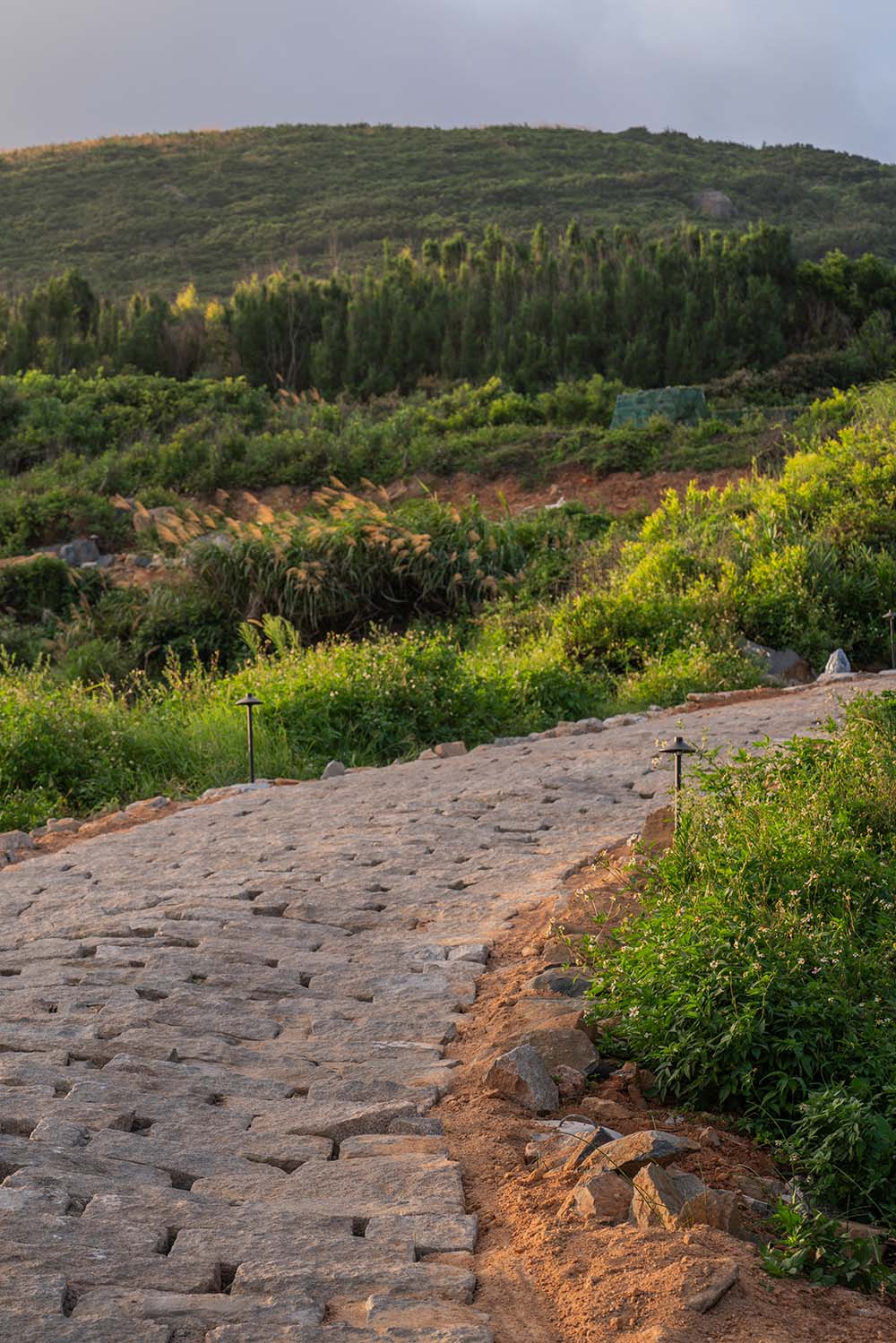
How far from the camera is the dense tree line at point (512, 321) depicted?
74.4 feet

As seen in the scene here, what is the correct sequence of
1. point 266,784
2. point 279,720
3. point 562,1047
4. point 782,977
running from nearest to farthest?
point 782,977 < point 562,1047 < point 266,784 < point 279,720

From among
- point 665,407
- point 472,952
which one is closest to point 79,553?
point 665,407

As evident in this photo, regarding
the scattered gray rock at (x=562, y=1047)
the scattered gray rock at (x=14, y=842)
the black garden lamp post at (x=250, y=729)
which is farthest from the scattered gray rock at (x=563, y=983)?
the black garden lamp post at (x=250, y=729)

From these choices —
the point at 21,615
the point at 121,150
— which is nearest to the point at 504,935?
the point at 21,615

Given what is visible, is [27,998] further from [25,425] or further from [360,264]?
[360,264]

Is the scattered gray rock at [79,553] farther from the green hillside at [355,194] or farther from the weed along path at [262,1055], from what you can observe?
the green hillside at [355,194]

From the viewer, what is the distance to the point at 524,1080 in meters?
3.43

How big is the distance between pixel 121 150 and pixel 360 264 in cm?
2615

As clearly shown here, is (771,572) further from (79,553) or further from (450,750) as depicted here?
(79,553)

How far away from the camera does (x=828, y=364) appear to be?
2152 cm

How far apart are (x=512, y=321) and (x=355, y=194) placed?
2935 centimetres

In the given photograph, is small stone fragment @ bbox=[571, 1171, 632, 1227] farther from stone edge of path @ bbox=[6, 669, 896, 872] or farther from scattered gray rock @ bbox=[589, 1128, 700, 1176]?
stone edge of path @ bbox=[6, 669, 896, 872]

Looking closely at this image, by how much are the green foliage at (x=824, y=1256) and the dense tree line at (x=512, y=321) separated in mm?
20285

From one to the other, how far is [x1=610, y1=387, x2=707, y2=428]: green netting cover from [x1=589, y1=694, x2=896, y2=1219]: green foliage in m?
15.1
